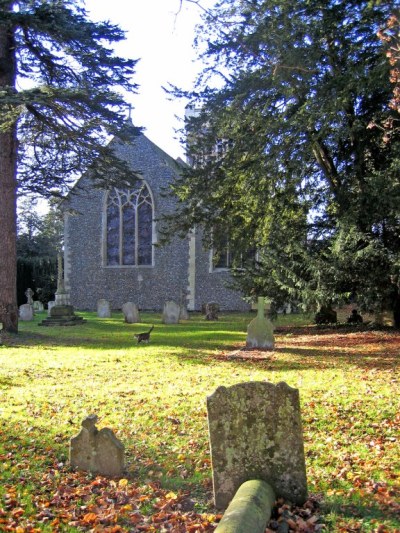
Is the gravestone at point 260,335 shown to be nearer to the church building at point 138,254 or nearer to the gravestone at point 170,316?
the gravestone at point 170,316

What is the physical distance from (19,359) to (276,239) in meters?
8.37

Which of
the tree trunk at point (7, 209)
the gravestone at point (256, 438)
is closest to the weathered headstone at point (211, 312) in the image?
the tree trunk at point (7, 209)

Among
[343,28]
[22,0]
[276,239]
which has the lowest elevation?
[276,239]

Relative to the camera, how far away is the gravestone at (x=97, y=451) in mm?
4785

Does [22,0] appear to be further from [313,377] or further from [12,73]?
[313,377]

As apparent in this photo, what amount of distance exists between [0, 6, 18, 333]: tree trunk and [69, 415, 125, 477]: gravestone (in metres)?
12.2

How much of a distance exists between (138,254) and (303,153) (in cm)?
1820

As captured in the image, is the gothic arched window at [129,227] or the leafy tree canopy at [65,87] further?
the gothic arched window at [129,227]

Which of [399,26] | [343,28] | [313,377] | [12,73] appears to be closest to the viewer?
[399,26]

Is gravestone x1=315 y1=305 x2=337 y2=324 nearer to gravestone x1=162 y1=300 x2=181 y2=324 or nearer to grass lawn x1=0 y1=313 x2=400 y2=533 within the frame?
gravestone x1=162 y1=300 x2=181 y2=324

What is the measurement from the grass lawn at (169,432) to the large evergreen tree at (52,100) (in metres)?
5.76

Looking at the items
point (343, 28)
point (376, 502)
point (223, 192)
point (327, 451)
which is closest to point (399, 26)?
point (343, 28)

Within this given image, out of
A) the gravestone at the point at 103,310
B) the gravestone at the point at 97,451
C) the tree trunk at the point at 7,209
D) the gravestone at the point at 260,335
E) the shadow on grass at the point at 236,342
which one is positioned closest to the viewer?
the gravestone at the point at 97,451

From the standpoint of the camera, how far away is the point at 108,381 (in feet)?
29.7
